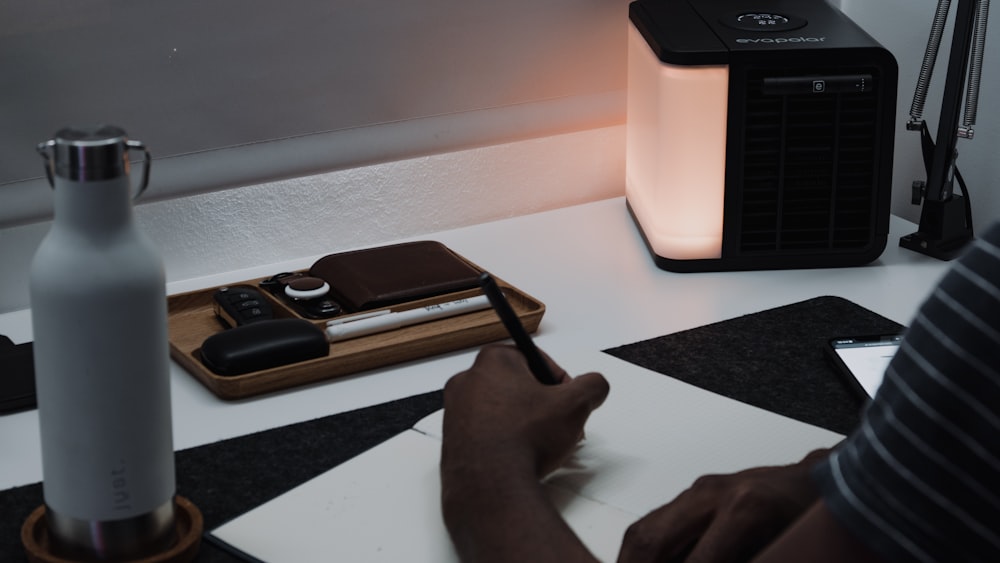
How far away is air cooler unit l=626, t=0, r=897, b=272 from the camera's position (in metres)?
1.07

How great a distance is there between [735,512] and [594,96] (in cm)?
80

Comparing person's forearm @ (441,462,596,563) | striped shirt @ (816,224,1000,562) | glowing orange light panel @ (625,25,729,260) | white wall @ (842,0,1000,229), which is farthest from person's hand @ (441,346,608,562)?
white wall @ (842,0,1000,229)

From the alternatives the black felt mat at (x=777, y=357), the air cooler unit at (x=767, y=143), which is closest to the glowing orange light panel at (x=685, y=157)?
the air cooler unit at (x=767, y=143)

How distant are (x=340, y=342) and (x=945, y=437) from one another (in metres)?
0.60

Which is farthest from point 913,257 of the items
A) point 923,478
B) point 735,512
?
point 923,478

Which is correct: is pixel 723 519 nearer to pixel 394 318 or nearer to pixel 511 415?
pixel 511 415

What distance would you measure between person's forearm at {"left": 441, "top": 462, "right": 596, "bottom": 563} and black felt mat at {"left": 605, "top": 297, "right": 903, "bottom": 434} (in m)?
0.26

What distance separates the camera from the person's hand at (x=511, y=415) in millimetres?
669

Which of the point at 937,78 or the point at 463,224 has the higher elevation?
the point at 937,78

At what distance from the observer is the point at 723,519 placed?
587 mm

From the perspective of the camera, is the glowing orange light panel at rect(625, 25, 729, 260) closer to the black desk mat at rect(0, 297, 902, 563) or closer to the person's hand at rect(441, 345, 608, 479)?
the black desk mat at rect(0, 297, 902, 563)

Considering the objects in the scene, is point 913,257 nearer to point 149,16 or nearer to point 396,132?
point 396,132

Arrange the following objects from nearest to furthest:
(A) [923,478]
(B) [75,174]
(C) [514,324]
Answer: (A) [923,478] < (B) [75,174] < (C) [514,324]

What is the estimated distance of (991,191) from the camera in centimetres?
124
